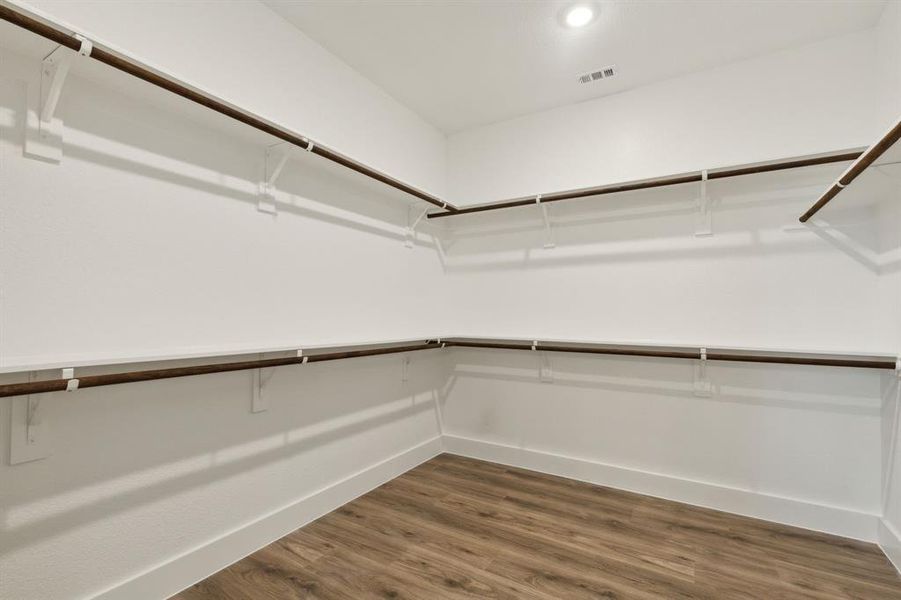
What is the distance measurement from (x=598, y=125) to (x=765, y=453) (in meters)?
2.16

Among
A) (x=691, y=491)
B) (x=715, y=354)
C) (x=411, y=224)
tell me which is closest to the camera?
(x=715, y=354)

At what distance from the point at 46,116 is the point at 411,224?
6.31 ft

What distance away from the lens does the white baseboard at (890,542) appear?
171cm

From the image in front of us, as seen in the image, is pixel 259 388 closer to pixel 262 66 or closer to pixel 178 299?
pixel 178 299

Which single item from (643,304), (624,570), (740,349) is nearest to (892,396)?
(740,349)

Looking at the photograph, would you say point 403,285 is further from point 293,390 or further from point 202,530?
point 202,530

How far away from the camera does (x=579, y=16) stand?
78.6 inches

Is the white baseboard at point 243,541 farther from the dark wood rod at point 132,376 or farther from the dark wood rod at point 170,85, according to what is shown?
the dark wood rod at point 170,85

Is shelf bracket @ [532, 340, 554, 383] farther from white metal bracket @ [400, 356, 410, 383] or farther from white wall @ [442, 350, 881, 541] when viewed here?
white metal bracket @ [400, 356, 410, 383]

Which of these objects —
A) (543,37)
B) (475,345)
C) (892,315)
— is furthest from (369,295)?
(892,315)

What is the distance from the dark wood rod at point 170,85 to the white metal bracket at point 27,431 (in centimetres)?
92

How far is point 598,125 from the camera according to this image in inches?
107

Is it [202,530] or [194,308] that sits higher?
[194,308]

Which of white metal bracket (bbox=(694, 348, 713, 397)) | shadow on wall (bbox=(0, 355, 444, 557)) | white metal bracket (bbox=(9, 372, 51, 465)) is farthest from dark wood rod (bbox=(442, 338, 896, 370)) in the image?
white metal bracket (bbox=(9, 372, 51, 465))
